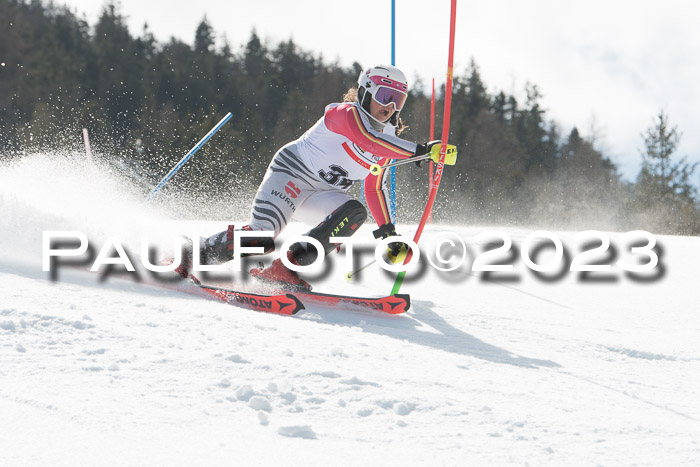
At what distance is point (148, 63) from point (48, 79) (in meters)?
6.69

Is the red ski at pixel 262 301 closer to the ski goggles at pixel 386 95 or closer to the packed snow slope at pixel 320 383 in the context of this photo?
the packed snow slope at pixel 320 383

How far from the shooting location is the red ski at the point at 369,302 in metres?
3.57

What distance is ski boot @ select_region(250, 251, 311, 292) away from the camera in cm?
385

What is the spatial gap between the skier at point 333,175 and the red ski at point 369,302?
227 mm

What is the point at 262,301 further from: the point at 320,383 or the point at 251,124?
the point at 251,124

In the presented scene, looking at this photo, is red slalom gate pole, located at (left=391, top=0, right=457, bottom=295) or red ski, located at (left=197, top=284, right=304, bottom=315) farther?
red slalom gate pole, located at (left=391, top=0, right=457, bottom=295)

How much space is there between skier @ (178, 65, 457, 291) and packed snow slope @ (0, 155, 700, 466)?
1.81 feet

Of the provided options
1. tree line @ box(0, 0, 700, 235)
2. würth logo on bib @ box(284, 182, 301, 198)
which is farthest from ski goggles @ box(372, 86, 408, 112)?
tree line @ box(0, 0, 700, 235)

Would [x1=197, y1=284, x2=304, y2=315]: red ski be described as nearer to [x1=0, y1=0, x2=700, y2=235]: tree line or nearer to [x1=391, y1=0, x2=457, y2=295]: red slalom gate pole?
[x1=391, y1=0, x2=457, y2=295]: red slalom gate pole

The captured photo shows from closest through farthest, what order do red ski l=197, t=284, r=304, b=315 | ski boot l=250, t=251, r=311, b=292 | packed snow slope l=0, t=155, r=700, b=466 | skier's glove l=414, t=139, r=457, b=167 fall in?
packed snow slope l=0, t=155, r=700, b=466
red ski l=197, t=284, r=304, b=315
skier's glove l=414, t=139, r=457, b=167
ski boot l=250, t=251, r=311, b=292

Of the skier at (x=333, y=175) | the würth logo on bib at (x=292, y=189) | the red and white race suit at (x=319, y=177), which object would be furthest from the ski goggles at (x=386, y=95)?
the würth logo on bib at (x=292, y=189)

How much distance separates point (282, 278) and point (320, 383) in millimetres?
1990

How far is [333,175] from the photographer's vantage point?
4.01m

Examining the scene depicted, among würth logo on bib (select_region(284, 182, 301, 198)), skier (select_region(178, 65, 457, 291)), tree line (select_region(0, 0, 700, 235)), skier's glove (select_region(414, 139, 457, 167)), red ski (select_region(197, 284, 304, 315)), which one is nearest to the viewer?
red ski (select_region(197, 284, 304, 315))
